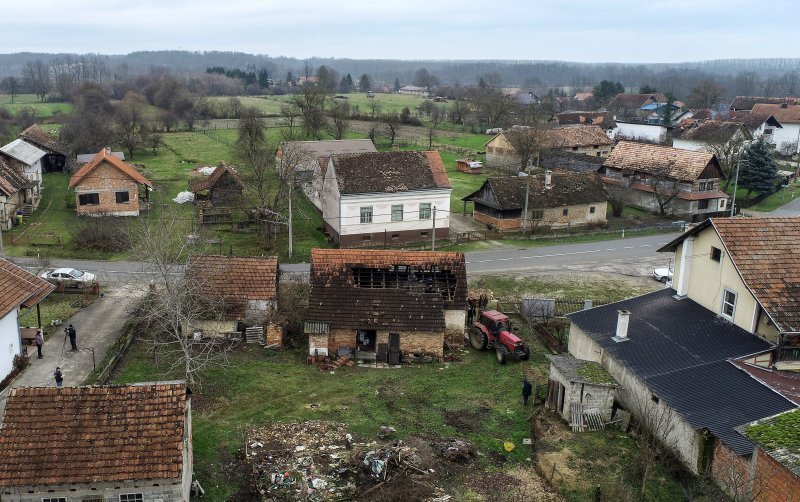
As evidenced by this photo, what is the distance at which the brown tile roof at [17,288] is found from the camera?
2633 cm

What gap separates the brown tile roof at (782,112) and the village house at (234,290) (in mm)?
83286

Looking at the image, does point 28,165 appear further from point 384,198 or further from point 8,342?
point 8,342

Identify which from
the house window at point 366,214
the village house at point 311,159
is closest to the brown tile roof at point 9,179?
the village house at point 311,159

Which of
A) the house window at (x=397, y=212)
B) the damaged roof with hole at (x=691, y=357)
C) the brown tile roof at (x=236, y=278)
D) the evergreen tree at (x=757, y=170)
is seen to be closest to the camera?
the damaged roof with hole at (x=691, y=357)

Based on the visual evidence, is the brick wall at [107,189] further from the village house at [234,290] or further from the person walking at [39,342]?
the person walking at [39,342]

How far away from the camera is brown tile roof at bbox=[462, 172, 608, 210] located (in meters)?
51.7

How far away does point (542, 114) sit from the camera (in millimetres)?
109500

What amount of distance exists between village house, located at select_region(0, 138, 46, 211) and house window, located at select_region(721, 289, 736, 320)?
47488mm

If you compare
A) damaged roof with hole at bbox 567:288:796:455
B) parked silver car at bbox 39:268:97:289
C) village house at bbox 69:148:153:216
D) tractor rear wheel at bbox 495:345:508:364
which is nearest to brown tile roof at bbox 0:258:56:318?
parked silver car at bbox 39:268:97:289

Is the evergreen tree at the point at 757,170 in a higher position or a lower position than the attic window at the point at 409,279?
higher

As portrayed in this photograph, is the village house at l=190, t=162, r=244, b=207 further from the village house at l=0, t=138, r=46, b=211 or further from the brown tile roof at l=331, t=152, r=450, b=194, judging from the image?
the village house at l=0, t=138, r=46, b=211

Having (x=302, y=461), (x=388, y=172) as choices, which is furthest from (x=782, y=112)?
(x=302, y=461)

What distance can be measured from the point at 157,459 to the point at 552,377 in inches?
543

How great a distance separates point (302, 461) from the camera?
20.8 m
